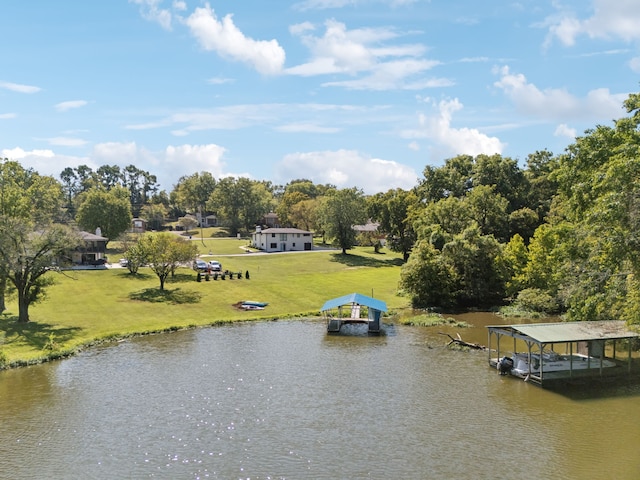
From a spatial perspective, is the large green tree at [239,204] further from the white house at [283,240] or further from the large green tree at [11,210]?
the large green tree at [11,210]

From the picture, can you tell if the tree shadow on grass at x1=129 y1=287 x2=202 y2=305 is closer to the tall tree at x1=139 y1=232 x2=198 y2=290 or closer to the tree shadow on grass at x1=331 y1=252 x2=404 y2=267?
the tall tree at x1=139 y1=232 x2=198 y2=290

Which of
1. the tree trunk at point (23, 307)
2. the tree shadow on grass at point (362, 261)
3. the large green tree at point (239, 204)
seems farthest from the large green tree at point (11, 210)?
the large green tree at point (239, 204)

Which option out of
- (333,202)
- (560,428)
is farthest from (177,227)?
(560,428)

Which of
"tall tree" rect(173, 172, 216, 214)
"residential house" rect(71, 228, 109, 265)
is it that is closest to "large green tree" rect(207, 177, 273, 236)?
"tall tree" rect(173, 172, 216, 214)

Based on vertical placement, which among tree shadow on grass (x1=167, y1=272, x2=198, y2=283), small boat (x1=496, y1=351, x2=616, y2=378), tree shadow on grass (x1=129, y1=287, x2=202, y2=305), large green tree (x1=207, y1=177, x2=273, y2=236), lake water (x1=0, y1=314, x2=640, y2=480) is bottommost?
lake water (x1=0, y1=314, x2=640, y2=480)

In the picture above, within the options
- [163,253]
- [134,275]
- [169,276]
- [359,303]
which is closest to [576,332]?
[359,303]

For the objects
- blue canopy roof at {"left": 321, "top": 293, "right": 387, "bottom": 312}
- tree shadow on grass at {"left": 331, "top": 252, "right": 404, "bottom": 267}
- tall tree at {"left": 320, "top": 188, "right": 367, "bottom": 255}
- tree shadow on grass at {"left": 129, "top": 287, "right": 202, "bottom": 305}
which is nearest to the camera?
blue canopy roof at {"left": 321, "top": 293, "right": 387, "bottom": 312}
